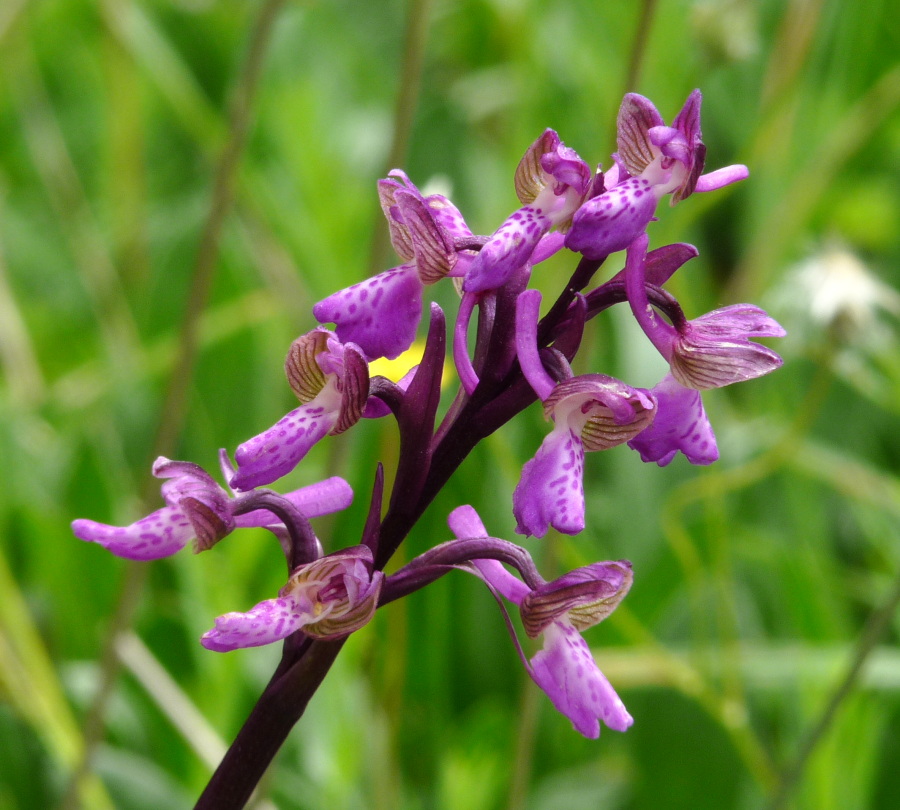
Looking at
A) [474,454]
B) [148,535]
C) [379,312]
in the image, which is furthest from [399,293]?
[474,454]

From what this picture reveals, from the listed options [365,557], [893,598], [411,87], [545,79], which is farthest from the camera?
[545,79]

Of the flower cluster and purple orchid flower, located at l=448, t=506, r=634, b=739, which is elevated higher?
the flower cluster

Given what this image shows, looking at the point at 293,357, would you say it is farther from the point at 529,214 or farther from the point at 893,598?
the point at 893,598

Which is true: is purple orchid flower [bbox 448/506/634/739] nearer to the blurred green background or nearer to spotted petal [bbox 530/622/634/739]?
spotted petal [bbox 530/622/634/739]

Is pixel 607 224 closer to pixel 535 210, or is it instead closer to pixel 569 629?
pixel 535 210

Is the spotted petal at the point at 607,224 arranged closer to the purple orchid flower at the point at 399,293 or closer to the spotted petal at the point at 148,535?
the purple orchid flower at the point at 399,293

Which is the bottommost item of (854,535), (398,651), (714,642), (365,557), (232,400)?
(854,535)

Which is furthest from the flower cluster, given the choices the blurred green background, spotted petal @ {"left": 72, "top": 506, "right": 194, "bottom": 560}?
the blurred green background

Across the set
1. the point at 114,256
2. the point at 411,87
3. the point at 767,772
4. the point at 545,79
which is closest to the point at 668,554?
the point at 767,772
